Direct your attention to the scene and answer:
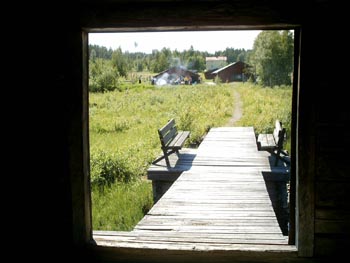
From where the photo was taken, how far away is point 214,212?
4664 mm

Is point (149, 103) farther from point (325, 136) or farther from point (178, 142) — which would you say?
point (325, 136)

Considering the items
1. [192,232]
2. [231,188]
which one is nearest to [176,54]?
[231,188]

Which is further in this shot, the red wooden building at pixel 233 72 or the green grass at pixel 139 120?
the red wooden building at pixel 233 72

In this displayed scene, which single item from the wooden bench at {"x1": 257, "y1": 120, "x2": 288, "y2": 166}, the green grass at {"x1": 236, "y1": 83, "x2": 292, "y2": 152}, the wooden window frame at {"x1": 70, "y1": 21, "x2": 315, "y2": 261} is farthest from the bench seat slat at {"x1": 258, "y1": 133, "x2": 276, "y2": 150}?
the wooden window frame at {"x1": 70, "y1": 21, "x2": 315, "y2": 261}

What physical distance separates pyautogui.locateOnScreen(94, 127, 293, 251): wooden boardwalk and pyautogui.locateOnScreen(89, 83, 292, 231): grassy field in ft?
5.85

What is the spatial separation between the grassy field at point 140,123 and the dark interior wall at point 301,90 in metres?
4.49

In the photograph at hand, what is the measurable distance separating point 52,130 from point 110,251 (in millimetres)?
961

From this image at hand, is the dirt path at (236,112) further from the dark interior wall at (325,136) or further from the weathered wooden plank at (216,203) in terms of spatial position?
the dark interior wall at (325,136)

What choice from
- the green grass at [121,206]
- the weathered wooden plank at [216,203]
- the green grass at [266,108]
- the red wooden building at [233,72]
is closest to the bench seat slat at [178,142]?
the weathered wooden plank at [216,203]

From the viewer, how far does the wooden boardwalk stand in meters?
3.26

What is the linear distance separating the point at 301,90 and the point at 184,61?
2300cm

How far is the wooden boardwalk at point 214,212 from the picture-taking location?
326cm

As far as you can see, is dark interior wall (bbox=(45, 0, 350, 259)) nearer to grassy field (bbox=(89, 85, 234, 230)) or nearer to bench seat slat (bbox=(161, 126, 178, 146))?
bench seat slat (bbox=(161, 126, 178, 146))

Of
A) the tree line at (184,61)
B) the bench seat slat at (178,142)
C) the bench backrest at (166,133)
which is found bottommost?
the bench seat slat at (178,142)
